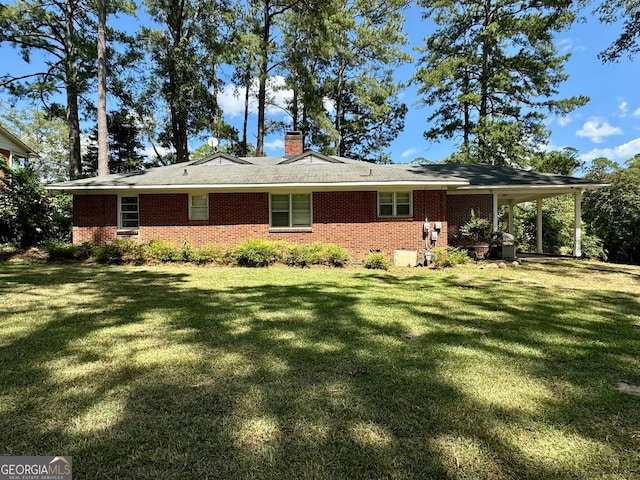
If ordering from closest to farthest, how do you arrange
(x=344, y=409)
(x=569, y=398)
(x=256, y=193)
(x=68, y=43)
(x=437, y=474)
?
(x=437, y=474) < (x=344, y=409) < (x=569, y=398) < (x=256, y=193) < (x=68, y=43)

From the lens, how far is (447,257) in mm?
10875

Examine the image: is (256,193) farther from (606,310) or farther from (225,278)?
(606,310)

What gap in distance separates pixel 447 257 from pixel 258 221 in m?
6.32

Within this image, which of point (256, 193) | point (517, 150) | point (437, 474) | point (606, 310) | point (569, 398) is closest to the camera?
point (437, 474)

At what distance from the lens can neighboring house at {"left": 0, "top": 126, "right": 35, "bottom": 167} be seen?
17891mm

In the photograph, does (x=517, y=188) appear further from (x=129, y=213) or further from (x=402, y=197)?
(x=129, y=213)

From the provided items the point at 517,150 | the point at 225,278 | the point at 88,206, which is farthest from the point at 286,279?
the point at 517,150

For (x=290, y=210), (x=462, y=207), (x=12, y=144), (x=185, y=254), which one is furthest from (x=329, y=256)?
(x=12, y=144)

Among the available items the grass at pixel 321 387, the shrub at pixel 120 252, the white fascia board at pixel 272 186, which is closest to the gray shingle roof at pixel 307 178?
the white fascia board at pixel 272 186

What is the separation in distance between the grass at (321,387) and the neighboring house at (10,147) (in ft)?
56.6

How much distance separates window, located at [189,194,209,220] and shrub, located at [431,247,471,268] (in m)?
7.90

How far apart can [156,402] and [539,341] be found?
3.95m

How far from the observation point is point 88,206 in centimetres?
1249

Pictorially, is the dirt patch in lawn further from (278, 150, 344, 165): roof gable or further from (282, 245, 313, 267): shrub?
(278, 150, 344, 165): roof gable
